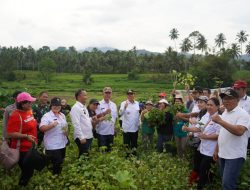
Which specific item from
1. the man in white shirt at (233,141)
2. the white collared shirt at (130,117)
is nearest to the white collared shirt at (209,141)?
the man in white shirt at (233,141)

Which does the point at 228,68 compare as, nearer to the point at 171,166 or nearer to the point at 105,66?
the point at 105,66

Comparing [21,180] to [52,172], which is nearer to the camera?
[21,180]

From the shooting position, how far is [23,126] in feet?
18.5

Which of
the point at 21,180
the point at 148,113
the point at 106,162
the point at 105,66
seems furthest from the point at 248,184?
the point at 105,66

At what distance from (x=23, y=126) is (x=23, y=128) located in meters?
0.04

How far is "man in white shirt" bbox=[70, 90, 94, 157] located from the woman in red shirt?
1.19m

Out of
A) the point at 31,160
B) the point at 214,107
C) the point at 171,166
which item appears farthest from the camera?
the point at 171,166

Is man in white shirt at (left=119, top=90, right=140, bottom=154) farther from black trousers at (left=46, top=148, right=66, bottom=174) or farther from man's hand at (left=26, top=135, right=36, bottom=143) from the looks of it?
man's hand at (left=26, top=135, right=36, bottom=143)

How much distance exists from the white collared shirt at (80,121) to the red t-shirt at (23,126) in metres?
1.18

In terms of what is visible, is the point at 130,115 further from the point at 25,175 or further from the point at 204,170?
the point at 25,175

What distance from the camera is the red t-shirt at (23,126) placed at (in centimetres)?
553

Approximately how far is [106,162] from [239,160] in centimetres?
249

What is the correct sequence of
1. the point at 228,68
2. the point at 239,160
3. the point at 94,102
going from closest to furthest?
the point at 239,160, the point at 94,102, the point at 228,68

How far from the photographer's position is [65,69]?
306 feet
